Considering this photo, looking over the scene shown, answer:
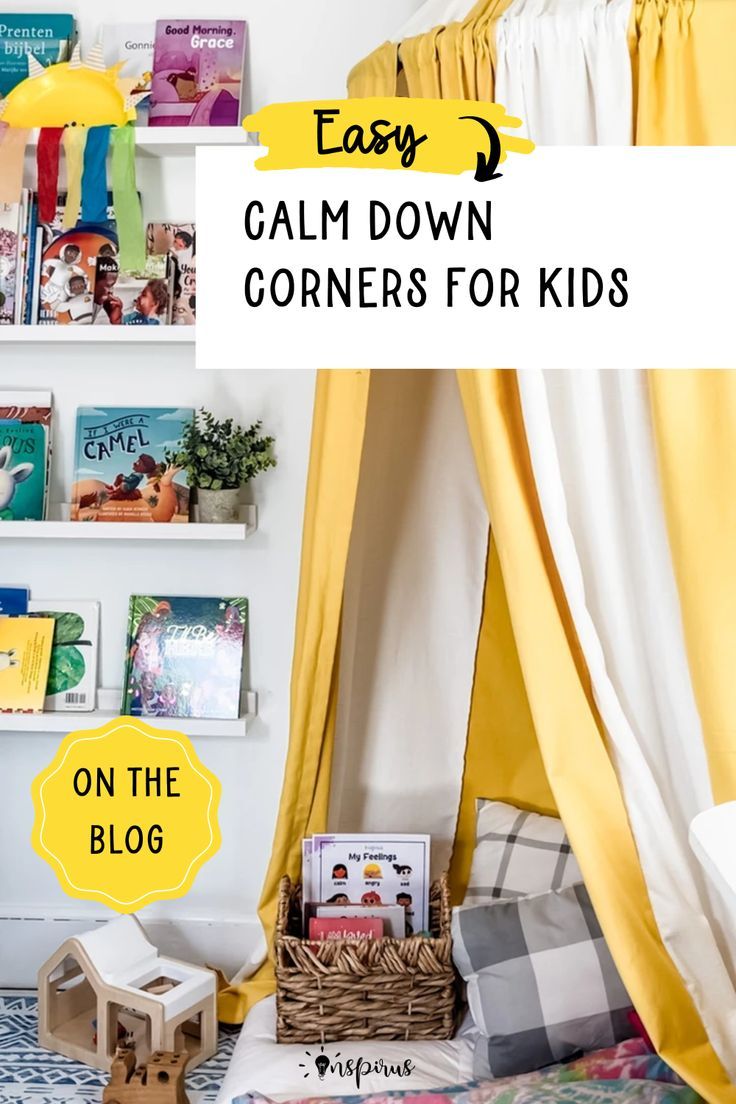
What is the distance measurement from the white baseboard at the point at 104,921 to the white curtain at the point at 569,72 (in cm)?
190

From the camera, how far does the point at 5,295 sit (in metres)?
2.64

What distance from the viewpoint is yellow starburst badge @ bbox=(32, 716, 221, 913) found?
1744mm

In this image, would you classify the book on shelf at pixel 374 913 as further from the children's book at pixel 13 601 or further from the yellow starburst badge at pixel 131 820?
the children's book at pixel 13 601

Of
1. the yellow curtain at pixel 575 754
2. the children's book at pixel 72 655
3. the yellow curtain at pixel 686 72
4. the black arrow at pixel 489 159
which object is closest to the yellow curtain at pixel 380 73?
the black arrow at pixel 489 159

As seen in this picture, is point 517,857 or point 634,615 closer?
point 634,615

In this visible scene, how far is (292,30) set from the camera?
8.57ft

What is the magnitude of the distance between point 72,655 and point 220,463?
0.60m

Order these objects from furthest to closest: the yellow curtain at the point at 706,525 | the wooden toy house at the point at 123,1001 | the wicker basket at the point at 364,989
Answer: the wooden toy house at the point at 123,1001, the wicker basket at the point at 364,989, the yellow curtain at the point at 706,525

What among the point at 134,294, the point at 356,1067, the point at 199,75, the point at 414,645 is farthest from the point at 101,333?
the point at 356,1067

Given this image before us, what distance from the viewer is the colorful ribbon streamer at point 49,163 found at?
97.2 inches

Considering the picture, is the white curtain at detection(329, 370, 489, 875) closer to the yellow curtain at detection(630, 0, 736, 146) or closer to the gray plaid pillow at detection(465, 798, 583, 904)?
the gray plaid pillow at detection(465, 798, 583, 904)

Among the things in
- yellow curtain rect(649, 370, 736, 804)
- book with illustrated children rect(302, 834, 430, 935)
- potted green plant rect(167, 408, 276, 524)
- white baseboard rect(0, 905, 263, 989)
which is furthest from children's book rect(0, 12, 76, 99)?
white baseboard rect(0, 905, 263, 989)

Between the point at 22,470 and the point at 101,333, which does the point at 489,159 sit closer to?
the point at 101,333

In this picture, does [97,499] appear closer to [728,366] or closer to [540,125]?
[540,125]
